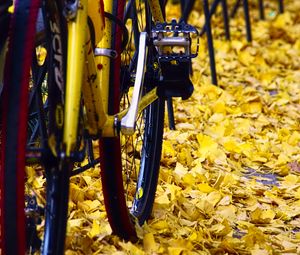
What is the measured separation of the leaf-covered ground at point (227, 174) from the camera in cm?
278

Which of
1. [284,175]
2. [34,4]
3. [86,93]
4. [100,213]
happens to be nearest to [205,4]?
[284,175]

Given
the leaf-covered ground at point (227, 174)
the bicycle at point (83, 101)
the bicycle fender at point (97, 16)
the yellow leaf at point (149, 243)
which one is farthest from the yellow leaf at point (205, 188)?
the bicycle fender at point (97, 16)

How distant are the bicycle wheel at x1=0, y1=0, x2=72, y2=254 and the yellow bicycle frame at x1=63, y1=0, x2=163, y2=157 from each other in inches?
1.7

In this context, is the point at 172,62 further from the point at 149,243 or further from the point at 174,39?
the point at 149,243

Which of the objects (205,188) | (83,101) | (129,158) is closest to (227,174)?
(205,188)

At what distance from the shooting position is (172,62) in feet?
8.86

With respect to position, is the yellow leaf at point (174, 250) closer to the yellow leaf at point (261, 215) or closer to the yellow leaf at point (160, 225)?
the yellow leaf at point (160, 225)

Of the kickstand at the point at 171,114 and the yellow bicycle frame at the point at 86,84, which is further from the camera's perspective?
the kickstand at the point at 171,114

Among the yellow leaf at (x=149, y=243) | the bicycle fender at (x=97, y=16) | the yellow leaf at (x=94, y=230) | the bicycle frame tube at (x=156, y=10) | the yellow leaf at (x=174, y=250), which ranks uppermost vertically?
the bicycle fender at (x=97, y=16)

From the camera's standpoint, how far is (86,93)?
7.14 ft

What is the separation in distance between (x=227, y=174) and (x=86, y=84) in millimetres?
1571

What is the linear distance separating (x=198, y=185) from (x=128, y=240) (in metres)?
0.82

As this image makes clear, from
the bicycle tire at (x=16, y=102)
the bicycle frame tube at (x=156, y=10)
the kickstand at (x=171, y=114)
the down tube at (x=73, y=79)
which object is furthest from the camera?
the kickstand at (x=171, y=114)

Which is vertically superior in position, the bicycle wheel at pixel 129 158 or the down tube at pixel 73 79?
the down tube at pixel 73 79
